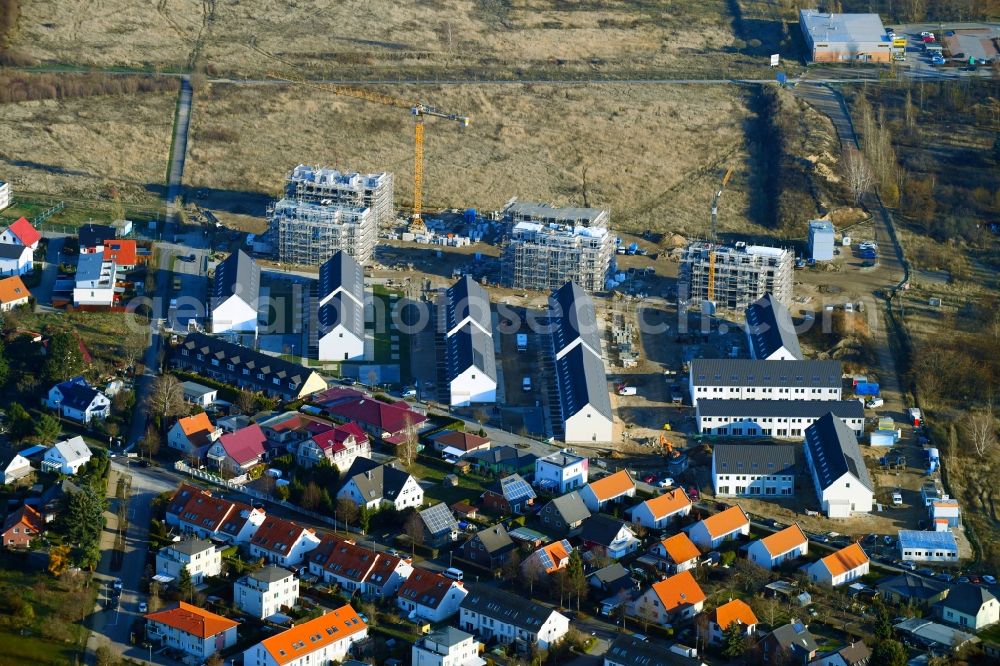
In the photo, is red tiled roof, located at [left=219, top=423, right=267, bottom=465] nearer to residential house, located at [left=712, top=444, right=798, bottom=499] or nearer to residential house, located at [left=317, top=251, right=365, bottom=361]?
residential house, located at [left=317, top=251, right=365, bottom=361]

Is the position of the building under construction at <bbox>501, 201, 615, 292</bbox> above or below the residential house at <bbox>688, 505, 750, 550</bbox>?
above

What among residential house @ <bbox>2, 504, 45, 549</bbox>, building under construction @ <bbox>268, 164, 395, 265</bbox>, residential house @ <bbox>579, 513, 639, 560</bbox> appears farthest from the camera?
building under construction @ <bbox>268, 164, 395, 265</bbox>

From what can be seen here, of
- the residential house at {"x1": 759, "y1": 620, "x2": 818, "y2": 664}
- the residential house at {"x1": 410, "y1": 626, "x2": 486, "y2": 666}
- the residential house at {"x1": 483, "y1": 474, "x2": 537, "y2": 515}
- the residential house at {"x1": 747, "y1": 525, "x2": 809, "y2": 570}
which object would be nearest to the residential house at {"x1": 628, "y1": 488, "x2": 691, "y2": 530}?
the residential house at {"x1": 747, "y1": 525, "x2": 809, "y2": 570}

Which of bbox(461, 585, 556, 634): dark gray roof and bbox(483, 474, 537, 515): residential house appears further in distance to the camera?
bbox(483, 474, 537, 515): residential house

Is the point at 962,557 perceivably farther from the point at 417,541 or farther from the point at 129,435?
the point at 129,435

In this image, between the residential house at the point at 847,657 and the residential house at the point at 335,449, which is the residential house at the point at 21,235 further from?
the residential house at the point at 847,657

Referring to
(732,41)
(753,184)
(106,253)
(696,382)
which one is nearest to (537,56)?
(732,41)
